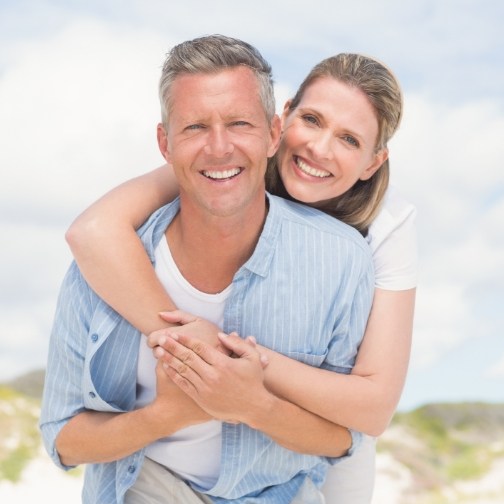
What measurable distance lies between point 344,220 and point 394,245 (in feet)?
0.61

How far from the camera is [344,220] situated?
9.73 ft

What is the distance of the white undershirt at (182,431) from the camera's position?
2721mm

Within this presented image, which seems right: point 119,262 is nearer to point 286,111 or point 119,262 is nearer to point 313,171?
point 313,171

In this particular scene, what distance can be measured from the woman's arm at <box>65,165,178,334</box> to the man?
10 centimetres

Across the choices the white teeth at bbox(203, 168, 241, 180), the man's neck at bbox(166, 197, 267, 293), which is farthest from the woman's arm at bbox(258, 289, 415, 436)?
the white teeth at bbox(203, 168, 241, 180)

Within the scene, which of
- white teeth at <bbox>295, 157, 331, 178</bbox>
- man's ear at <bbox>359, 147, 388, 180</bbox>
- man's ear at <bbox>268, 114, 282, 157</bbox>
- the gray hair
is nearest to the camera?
the gray hair

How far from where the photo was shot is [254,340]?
253 centimetres

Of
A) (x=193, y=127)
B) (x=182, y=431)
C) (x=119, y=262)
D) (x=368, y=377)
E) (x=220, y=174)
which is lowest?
(x=182, y=431)

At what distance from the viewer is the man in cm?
253

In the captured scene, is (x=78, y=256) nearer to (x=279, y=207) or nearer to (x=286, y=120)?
(x=279, y=207)

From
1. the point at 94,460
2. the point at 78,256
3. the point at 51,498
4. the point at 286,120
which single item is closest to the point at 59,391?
the point at 94,460

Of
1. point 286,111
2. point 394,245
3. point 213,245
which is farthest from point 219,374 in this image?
point 286,111

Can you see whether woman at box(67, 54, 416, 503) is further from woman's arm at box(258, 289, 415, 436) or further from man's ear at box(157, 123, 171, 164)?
man's ear at box(157, 123, 171, 164)

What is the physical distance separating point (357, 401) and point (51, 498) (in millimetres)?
4292
